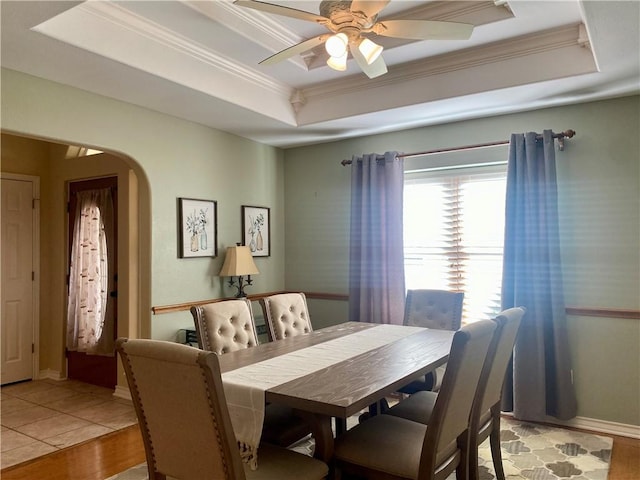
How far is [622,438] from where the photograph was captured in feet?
11.0

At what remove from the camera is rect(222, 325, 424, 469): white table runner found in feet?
6.27

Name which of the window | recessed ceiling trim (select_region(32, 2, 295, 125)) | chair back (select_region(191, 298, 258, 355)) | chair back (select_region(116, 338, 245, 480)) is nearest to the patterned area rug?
chair back (select_region(191, 298, 258, 355))

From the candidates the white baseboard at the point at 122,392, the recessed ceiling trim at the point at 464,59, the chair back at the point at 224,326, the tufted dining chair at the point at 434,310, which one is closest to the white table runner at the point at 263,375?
the chair back at the point at 224,326

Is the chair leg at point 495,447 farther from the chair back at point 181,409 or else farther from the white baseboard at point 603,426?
the chair back at point 181,409

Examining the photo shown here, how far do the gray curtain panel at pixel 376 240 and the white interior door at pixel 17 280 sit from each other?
330 centimetres

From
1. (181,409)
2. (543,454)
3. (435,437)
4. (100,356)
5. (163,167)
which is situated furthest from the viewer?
(100,356)

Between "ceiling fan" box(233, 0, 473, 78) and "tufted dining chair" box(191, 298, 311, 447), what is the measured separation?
150cm

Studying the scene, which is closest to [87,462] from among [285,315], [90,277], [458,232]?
[285,315]

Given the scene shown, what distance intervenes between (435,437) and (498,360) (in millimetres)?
720

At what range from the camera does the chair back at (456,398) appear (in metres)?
1.85

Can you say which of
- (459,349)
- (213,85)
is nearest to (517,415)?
(459,349)

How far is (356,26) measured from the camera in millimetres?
2141

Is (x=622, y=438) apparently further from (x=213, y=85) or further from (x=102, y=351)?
(x=102, y=351)

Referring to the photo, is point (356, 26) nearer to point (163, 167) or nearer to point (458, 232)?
point (163, 167)
